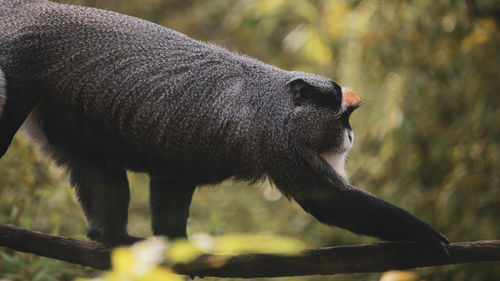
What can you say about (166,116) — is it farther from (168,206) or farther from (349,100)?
(349,100)

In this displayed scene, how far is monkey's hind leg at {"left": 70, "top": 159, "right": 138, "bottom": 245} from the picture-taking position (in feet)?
12.3

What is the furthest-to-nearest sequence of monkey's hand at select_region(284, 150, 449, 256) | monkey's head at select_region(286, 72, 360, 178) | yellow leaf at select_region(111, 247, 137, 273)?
1. monkey's head at select_region(286, 72, 360, 178)
2. monkey's hand at select_region(284, 150, 449, 256)
3. yellow leaf at select_region(111, 247, 137, 273)

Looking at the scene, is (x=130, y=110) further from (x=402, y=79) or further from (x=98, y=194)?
(x=402, y=79)

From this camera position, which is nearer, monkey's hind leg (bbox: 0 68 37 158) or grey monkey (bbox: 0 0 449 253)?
monkey's hind leg (bbox: 0 68 37 158)

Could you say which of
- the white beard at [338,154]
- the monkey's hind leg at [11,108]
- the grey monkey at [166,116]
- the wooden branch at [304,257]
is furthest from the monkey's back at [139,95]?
the wooden branch at [304,257]

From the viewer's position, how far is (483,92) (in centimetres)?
547

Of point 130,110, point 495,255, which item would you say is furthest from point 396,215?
point 130,110

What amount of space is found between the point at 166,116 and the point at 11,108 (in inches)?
32.1

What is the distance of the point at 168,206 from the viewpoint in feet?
13.0

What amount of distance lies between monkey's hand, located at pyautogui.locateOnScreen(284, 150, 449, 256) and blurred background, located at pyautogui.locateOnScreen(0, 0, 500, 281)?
147 centimetres

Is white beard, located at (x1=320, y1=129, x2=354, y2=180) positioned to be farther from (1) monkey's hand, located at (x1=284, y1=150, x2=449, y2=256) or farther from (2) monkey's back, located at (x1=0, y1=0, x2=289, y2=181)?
(2) monkey's back, located at (x1=0, y1=0, x2=289, y2=181)

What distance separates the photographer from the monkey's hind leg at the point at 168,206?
12.9 ft

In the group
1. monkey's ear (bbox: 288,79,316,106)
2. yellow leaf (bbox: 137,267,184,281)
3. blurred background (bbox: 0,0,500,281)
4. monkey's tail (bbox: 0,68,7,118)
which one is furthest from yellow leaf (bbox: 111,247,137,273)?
blurred background (bbox: 0,0,500,281)

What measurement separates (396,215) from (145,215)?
3.70 meters
